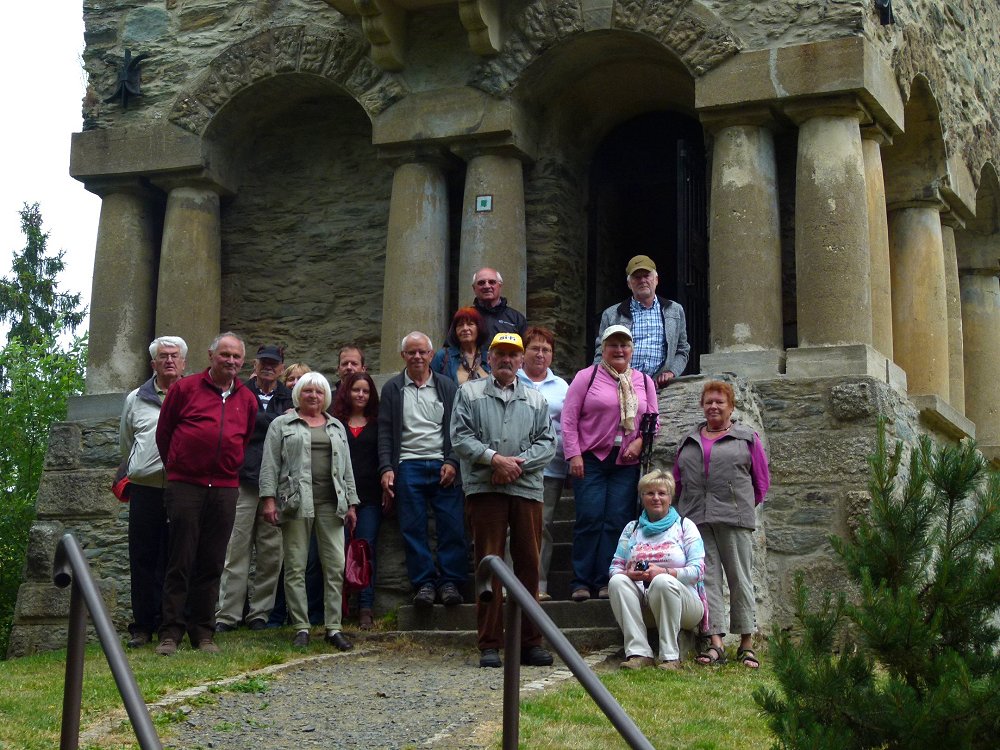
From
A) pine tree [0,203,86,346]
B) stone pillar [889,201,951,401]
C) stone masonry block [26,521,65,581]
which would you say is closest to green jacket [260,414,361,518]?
stone masonry block [26,521,65,581]

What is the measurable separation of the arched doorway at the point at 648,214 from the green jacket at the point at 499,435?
3.49 m

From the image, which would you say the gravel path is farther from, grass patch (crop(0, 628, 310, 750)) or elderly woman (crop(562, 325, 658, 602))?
elderly woman (crop(562, 325, 658, 602))

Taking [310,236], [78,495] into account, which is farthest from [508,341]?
[310,236]

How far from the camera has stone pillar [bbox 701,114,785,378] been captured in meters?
10.7

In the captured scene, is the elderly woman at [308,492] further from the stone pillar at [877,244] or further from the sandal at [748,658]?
the stone pillar at [877,244]

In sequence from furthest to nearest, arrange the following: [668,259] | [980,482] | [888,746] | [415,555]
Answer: [668,259] → [415,555] → [980,482] → [888,746]

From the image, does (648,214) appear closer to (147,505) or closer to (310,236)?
(310,236)

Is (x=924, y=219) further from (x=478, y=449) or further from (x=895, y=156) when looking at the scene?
(x=478, y=449)

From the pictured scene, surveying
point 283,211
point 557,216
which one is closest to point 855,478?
point 557,216

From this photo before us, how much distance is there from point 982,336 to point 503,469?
27.4 feet

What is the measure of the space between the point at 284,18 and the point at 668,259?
450 cm

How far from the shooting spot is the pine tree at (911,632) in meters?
5.23

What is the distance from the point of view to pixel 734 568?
27.7ft

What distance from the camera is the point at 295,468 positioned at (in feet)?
29.0
